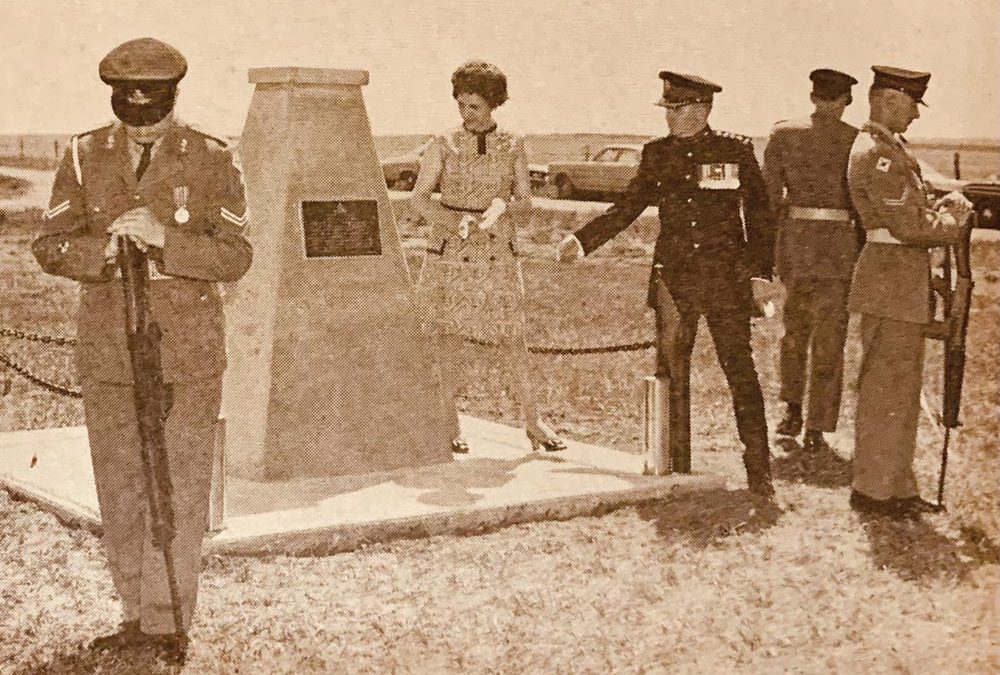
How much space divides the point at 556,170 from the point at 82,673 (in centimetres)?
2309

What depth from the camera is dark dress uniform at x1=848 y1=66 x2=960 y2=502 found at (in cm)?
732

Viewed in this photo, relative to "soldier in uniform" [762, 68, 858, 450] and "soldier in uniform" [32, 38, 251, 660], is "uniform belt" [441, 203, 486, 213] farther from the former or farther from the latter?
"soldier in uniform" [32, 38, 251, 660]

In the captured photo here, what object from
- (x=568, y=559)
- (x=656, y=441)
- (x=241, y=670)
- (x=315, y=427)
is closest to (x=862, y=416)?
(x=656, y=441)

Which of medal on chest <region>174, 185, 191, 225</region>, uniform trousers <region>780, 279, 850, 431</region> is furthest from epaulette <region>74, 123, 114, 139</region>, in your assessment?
uniform trousers <region>780, 279, 850, 431</region>

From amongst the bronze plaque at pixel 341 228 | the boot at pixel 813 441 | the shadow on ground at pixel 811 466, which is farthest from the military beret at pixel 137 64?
the boot at pixel 813 441

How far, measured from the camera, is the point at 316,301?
7.76m

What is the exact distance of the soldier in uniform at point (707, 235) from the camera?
25.4ft

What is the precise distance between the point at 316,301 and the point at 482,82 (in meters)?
1.45

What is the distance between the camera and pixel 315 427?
7.78 m

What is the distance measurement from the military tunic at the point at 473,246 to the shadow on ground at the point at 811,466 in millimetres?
1772

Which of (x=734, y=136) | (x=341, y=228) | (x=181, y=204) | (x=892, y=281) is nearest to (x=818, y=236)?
(x=734, y=136)

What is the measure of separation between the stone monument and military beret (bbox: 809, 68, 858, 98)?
287 cm

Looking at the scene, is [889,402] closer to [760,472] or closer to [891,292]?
[891,292]

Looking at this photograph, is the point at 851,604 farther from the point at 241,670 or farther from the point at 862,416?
the point at 241,670
